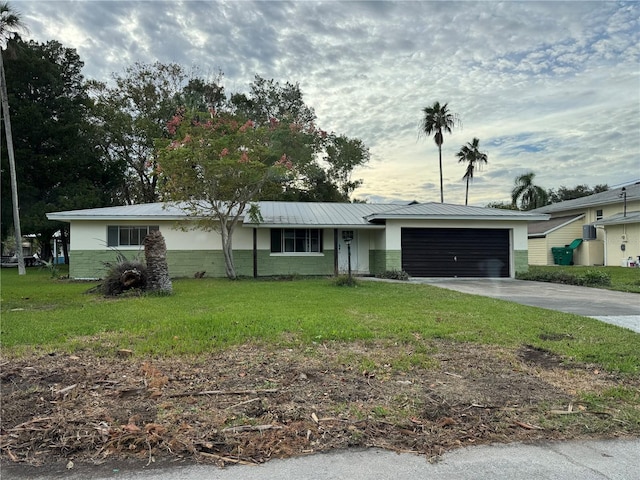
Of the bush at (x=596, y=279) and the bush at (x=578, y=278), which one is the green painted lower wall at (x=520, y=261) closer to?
the bush at (x=578, y=278)

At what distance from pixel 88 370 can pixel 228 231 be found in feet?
39.9

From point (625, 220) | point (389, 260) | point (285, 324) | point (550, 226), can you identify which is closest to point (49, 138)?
point (389, 260)

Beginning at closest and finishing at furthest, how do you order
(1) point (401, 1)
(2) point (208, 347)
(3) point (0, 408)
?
(3) point (0, 408)
(2) point (208, 347)
(1) point (401, 1)

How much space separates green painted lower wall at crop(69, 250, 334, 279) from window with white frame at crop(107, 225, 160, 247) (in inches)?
17.2

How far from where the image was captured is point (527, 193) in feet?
121

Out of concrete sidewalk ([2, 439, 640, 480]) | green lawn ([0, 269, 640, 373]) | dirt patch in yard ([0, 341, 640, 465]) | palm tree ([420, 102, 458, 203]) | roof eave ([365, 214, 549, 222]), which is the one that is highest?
palm tree ([420, 102, 458, 203])

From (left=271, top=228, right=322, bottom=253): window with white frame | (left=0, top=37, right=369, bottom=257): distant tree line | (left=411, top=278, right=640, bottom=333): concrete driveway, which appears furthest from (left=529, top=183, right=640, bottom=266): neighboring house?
(left=271, top=228, right=322, bottom=253): window with white frame

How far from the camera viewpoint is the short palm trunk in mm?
11016

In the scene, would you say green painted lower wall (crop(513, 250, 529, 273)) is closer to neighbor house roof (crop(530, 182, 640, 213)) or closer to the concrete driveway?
the concrete driveway

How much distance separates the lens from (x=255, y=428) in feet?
10.5

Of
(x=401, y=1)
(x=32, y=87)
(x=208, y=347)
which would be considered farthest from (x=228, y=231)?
(x=32, y=87)

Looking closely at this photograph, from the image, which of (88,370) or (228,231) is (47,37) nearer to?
(228,231)

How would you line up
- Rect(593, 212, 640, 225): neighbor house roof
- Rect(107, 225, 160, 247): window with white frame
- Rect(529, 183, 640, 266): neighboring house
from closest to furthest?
Rect(107, 225, 160, 247): window with white frame
Rect(593, 212, 640, 225): neighbor house roof
Rect(529, 183, 640, 266): neighboring house

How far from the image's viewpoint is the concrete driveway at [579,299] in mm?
8215
